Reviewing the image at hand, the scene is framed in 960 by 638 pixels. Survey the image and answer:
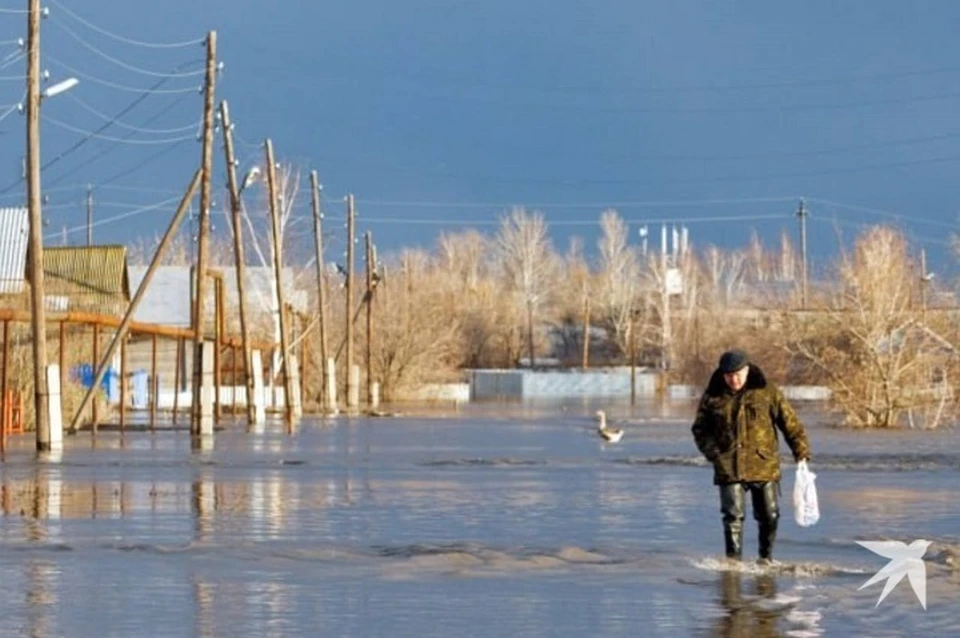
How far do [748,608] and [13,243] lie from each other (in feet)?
187

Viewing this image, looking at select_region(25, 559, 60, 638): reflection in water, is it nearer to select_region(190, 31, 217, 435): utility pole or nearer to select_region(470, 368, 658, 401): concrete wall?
select_region(190, 31, 217, 435): utility pole

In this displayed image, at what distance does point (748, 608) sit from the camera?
12633 millimetres

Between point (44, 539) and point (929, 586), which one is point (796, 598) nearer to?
point (929, 586)

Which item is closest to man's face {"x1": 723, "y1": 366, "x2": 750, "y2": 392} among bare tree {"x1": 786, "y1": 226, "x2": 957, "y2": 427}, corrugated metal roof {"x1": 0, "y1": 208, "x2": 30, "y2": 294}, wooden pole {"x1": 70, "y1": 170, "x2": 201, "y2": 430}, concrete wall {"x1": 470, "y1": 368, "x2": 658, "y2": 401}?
wooden pole {"x1": 70, "y1": 170, "x2": 201, "y2": 430}

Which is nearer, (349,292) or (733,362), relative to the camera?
(733,362)

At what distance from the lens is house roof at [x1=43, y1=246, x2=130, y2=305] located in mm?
71125

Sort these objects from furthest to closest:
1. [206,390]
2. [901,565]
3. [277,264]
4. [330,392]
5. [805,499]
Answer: [330,392]
[277,264]
[206,390]
[805,499]
[901,565]

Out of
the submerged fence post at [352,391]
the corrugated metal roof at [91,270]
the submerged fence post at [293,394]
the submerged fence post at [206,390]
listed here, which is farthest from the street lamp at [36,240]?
the submerged fence post at [352,391]

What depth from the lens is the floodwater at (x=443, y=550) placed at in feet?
39.5

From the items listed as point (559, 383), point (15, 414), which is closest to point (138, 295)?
point (15, 414)

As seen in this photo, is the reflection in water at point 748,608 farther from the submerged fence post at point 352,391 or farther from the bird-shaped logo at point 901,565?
the submerged fence post at point 352,391

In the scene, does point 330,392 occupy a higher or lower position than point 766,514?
higher

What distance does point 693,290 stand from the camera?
461 ft

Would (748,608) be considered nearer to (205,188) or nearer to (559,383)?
(205,188)
